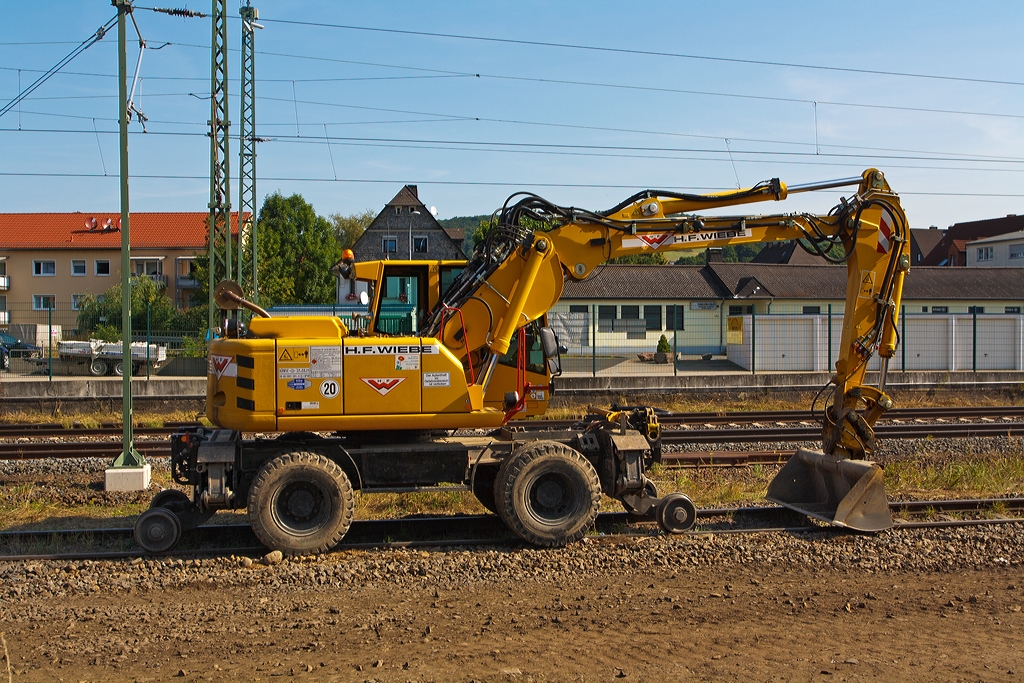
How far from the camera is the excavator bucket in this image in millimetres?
8906

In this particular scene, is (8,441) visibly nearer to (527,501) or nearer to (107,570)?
(107,570)

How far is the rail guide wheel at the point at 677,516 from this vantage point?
29.6 feet

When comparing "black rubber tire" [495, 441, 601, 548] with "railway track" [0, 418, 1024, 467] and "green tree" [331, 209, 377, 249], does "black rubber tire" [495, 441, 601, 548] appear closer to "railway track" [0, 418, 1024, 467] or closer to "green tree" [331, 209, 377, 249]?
"railway track" [0, 418, 1024, 467]

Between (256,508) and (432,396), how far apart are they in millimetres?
1948

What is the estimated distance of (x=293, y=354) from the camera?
322 inches

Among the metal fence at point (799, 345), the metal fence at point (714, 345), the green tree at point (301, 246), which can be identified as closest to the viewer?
the metal fence at point (714, 345)

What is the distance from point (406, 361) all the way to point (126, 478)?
5454 mm

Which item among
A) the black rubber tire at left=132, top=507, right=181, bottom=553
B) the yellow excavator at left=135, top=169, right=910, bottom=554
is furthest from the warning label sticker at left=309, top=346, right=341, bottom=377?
the black rubber tire at left=132, top=507, right=181, bottom=553

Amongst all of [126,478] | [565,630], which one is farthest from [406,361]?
[126,478]

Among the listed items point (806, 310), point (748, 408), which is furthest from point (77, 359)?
point (806, 310)

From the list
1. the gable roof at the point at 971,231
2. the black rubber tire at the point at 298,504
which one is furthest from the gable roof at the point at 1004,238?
the black rubber tire at the point at 298,504

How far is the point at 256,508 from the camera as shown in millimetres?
8172

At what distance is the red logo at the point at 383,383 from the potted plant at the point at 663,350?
62.4 ft

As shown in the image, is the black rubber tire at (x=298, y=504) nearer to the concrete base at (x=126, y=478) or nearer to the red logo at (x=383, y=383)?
the red logo at (x=383, y=383)
